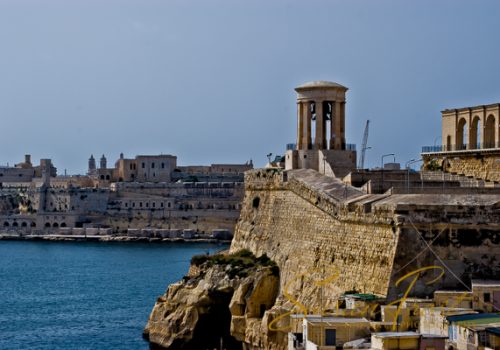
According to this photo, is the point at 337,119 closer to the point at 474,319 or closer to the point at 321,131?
the point at 321,131

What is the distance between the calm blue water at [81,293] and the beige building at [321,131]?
7412mm

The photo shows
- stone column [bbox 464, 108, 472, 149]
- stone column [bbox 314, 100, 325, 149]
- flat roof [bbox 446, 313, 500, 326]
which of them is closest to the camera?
flat roof [bbox 446, 313, 500, 326]

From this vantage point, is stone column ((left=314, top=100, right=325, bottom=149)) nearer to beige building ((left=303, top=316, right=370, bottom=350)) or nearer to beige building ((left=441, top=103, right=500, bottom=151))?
beige building ((left=441, top=103, right=500, bottom=151))

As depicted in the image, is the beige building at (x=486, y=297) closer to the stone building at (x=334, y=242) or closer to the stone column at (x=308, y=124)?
the stone building at (x=334, y=242)

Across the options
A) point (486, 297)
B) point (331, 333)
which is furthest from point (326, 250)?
point (331, 333)

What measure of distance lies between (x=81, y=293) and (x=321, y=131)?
70.2ft

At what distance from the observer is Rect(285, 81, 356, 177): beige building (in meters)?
33.4

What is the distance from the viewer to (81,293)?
170ft

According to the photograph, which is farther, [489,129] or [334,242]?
[489,129]

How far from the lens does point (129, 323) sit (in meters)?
39.7

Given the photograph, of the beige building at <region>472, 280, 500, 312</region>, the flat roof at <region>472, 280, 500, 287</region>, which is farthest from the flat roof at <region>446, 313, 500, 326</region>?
the flat roof at <region>472, 280, 500, 287</region>

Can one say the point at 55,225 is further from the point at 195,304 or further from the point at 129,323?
the point at 195,304

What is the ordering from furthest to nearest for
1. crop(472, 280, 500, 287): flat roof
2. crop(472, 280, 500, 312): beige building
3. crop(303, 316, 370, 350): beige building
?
crop(472, 280, 500, 287): flat roof, crop(472, 280, 500, 312): beige building, crop(303, 316, 370, 350): beige building

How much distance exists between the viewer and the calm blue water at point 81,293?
37094 millimetres
